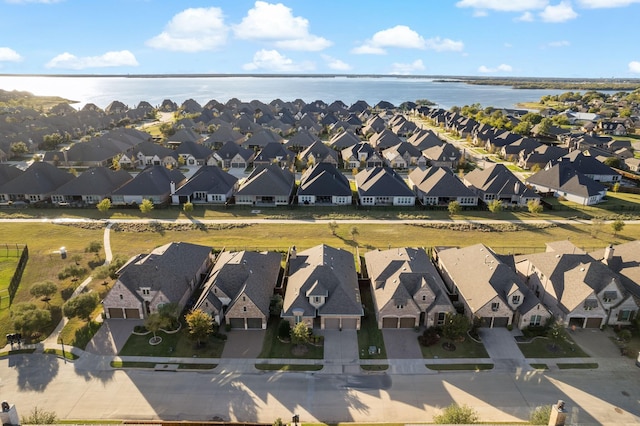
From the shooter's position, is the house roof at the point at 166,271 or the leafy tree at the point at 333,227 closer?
the house roof at the point at 166,271

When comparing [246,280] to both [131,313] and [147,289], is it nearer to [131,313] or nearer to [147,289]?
[147,289]

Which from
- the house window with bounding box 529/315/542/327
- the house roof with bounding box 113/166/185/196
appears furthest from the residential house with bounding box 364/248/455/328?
the house roof with bounding box 113/166/185/196

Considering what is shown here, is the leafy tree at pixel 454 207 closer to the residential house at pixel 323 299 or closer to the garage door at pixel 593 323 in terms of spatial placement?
the garage door at pixel 593 323

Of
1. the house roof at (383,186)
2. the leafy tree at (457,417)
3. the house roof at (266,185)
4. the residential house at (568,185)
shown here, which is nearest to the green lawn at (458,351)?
the leafy tree at (457,417)

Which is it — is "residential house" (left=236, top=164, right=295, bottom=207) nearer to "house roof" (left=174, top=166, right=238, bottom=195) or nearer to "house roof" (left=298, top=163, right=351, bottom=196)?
"house roof" (left=298, top=163, right=351, bottom=196)

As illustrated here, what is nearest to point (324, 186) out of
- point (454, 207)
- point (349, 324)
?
point (454, 207)

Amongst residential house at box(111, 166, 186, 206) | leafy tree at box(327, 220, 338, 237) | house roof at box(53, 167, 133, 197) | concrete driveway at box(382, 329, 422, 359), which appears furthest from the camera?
house roof at box(53, 167, 133, 197)

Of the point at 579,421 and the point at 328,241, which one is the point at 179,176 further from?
the point at 579,421
